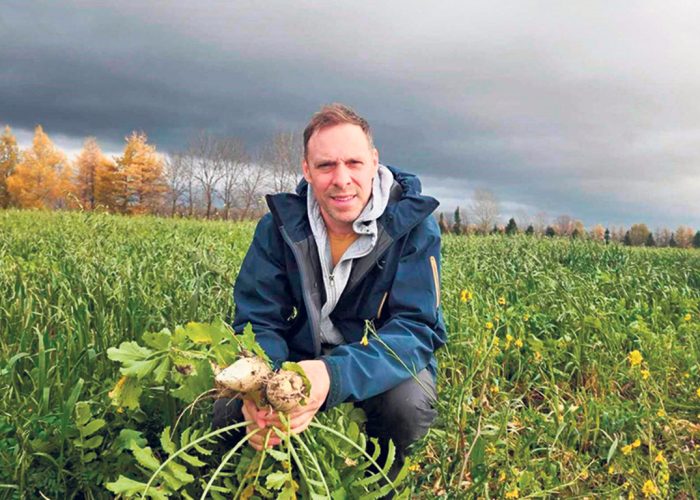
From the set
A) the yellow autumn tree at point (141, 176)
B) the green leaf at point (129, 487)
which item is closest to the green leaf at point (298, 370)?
the green leaf at point (129, 487)

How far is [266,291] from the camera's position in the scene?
8.61 feet

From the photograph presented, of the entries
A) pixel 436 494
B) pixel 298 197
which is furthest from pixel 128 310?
pixel 436 494

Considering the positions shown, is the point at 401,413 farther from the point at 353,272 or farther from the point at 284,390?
the point at 284,390

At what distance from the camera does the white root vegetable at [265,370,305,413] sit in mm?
1701

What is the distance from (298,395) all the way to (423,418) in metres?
0.79

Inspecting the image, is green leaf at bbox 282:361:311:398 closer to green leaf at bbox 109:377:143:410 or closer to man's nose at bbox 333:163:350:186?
green leaf at bbox 109:377:143:410

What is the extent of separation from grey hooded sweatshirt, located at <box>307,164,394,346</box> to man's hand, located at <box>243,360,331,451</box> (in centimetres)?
59

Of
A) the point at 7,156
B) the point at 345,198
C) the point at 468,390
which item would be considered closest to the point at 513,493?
the point at 468,390

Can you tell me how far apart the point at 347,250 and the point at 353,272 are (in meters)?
0.10

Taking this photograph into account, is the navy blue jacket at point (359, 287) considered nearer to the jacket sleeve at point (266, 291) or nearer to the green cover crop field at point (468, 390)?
the jacket sleeve at point (266, 291)

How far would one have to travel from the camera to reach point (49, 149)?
5116cm

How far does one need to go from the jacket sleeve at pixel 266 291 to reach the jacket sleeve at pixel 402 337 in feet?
1.02

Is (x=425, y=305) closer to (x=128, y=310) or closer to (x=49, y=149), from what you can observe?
(x=128, y=310)

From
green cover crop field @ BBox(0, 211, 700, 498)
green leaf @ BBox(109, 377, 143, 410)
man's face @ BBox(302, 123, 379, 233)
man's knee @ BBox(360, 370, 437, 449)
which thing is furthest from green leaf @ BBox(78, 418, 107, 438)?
man's face @ BBox(302, 123, 379, 233)
